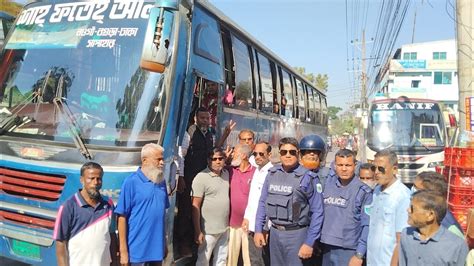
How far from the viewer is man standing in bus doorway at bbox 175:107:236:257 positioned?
5352mm

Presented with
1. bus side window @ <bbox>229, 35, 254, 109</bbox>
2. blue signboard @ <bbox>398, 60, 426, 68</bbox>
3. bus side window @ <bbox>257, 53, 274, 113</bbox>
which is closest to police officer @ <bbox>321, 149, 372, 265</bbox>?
bus side window @ <bbox>229, 35, 254, 109</bbox>

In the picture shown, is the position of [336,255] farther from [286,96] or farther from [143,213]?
[286,96]

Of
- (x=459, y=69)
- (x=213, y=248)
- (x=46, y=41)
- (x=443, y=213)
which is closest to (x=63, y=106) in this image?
(x=46, y=41)

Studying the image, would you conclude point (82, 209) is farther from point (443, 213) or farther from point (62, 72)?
point (443, 213)

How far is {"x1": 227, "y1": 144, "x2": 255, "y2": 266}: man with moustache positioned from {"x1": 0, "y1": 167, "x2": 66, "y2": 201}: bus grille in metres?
1.91

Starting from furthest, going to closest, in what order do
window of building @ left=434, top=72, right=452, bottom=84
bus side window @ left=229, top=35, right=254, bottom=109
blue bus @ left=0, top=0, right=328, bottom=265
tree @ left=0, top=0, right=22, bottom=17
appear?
window of building @ left=434, top=72, right=452, bottom=84, tree @ left=0, top=0, right=22, bottom=17, bus side window @ left=229, top=35, right=254, bottom=109, blue bus @ left=0, top=0, right=328, bottom=265

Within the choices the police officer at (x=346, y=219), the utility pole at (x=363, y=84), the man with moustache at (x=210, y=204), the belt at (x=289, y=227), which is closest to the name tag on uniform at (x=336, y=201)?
the police officer at (x=346, y=219)

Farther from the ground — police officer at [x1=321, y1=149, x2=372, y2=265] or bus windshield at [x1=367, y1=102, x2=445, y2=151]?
bus windshield at [x1=367, y1=102, x2=445, y2=151]

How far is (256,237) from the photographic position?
182 inches

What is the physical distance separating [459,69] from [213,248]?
450 cm

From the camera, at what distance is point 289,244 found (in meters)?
4.32

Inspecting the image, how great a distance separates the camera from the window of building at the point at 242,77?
7.15m

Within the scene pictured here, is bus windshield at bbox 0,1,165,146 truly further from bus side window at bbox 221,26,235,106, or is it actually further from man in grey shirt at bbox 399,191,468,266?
man in grey shirt at bbox 399,191,468,266

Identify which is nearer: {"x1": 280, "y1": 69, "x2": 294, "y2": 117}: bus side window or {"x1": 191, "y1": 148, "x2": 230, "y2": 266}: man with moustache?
{"x1": 191, "y1": 148, "x2": 230, "y2": 266}: man with moustache
